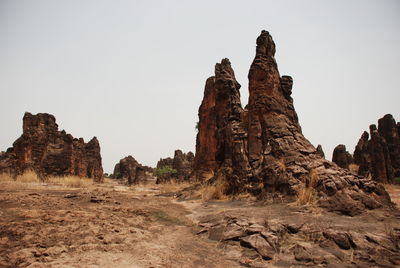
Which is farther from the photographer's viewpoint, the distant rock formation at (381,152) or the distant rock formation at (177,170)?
the distant rock formation at (177,170)

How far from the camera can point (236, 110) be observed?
447 inches

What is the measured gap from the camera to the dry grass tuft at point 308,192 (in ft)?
19.5

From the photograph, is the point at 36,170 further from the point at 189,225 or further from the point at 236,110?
the point at 189,225

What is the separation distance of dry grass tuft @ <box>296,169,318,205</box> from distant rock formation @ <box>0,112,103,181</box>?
1699 centimetres

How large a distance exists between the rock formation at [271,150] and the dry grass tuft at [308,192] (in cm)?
3

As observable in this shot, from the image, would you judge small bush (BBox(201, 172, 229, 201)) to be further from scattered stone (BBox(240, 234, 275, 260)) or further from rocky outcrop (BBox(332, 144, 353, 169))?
rocky outcrop (BBox(332, 144, 353, 169))

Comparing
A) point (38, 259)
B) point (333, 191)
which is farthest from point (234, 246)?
point (333, 191)

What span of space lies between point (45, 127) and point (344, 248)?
21.6 metres

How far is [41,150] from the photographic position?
18.8m

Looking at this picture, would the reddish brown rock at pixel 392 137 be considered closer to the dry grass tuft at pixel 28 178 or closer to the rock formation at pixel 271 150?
the rock formation at pixel 271 150

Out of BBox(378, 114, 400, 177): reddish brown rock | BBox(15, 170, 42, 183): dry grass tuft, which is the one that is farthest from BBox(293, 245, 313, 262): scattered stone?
BBox(378, 114, 400, 177): reddish brown rock

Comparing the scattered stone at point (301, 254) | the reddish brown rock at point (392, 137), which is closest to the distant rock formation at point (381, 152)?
the reddish brown rock at point (392, 137)

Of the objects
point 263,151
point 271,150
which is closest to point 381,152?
point 263,151

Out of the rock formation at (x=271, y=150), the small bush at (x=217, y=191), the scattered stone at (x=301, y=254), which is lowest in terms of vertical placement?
the scattered stone at (x=301, y=254)
